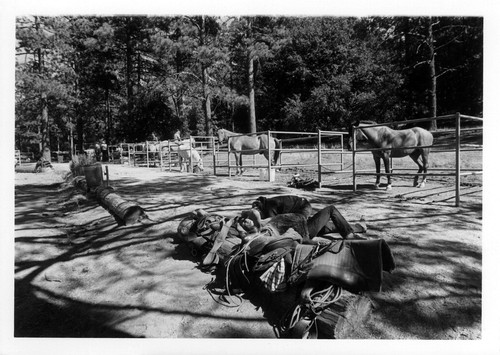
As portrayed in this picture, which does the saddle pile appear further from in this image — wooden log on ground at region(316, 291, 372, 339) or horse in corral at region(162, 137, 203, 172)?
horse in corral at region(162, 137, 203, 172)

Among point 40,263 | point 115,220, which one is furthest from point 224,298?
point 115,220

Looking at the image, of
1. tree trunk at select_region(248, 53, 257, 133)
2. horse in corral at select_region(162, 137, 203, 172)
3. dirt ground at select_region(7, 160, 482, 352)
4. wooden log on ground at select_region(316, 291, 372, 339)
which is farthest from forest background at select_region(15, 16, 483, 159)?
wooden log on ground at select_region(316, 291, 372, 339)

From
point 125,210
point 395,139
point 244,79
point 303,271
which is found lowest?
point 303,271

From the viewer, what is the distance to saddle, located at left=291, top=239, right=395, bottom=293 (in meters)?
2.35

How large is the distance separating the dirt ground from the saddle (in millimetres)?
289

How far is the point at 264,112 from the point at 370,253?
19240mm

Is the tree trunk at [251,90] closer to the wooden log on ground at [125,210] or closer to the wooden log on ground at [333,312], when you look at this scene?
the wooden log on ground at [125,210]

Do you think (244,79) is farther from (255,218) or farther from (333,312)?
(333,312)

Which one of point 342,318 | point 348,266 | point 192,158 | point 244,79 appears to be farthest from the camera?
point 244,79

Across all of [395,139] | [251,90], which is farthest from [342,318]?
[251,90]

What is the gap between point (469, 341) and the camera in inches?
97.7

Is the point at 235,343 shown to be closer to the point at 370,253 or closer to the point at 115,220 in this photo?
the point at 370,253

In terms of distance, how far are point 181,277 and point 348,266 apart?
1.58 metres

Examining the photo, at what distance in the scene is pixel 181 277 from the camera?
3.29 meters
